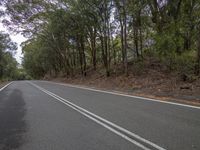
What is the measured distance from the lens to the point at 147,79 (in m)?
22.4

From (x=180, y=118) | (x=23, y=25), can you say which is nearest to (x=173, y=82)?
(x=180, y=118)

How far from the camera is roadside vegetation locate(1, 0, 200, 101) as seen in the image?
1919 cm

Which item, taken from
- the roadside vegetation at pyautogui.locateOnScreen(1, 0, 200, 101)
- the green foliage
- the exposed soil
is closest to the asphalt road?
the exposed soil

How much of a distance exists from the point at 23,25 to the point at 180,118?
114 feet

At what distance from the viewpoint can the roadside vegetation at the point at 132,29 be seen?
19188mm

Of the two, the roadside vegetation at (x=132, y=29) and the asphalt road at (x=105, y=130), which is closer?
the asphalt road at (x=105, y=130)

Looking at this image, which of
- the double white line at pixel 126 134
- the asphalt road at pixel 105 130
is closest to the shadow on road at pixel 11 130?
A: the asphalt road at pixel 105 130

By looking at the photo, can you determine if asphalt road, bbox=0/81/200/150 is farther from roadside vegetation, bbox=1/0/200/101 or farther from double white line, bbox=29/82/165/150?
roadside vegetation, bbox=1/0/200/101

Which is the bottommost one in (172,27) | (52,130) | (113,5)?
(52,130)

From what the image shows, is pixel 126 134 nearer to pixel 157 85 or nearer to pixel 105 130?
pixel 105 130

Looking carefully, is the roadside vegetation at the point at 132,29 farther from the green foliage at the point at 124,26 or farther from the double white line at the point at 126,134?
the double white line at the point at 126,134

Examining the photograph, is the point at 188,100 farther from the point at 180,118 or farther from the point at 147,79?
the point at 147,79

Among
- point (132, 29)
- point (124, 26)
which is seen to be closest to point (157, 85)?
point (124, 26)

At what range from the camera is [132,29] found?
100 feet
